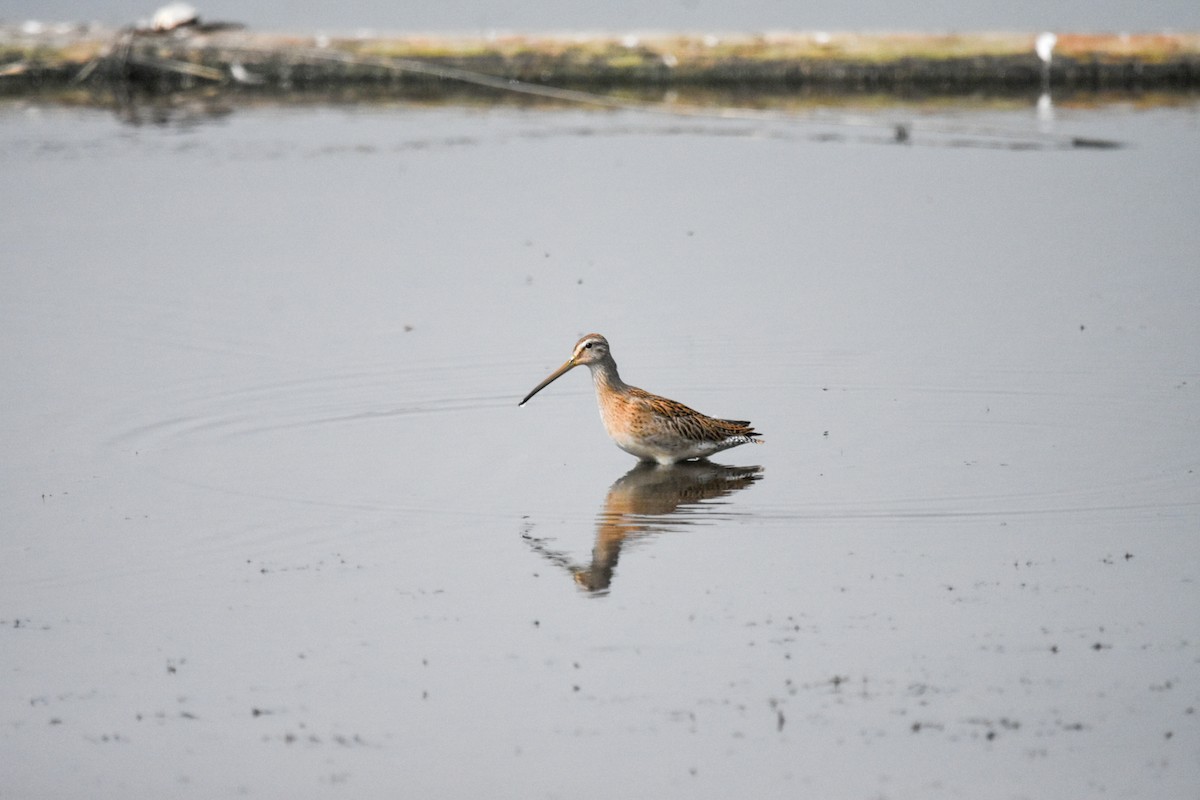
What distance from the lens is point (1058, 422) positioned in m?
10.5

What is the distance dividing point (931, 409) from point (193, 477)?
172 inches

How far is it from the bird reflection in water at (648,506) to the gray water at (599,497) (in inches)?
1.3

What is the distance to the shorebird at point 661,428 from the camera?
10.0 metres

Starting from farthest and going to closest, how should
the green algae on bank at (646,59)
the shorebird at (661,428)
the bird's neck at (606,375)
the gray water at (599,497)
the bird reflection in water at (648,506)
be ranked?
→ 1. the green algae on bank at (646,59)
2. the bird's neck at (606,375)
3. the shorebird at (661,428)
4. the bird reflection in water at (648,506)
5. the gray water at (599,497)

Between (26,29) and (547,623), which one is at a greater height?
(26,29)

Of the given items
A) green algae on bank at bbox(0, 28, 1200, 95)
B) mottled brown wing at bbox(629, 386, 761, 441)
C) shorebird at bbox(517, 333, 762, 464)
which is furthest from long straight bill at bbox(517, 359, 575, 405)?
green algae on bank at bbox(0, 28, 1200, 95)

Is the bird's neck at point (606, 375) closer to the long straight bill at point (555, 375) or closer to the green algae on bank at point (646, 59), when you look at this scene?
the long straight bill at point (555, 375)

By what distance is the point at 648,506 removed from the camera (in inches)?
362

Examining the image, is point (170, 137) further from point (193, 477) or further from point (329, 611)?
point (329, 611)

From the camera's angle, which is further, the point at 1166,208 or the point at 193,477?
the point at 1166,208

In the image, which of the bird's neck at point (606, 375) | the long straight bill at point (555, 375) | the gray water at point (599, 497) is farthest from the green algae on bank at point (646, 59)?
the bird's neck at point (606, 375)

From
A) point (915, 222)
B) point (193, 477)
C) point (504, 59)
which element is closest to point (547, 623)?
point (193, 477)

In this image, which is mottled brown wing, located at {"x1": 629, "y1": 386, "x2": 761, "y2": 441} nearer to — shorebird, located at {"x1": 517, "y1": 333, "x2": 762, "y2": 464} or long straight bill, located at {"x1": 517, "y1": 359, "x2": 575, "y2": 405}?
shorebird, located at {"x1": 517, "y1": 333, "x2": 762, "y2": 464}

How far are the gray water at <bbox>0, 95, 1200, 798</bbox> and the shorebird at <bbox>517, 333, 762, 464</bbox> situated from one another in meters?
0.17
